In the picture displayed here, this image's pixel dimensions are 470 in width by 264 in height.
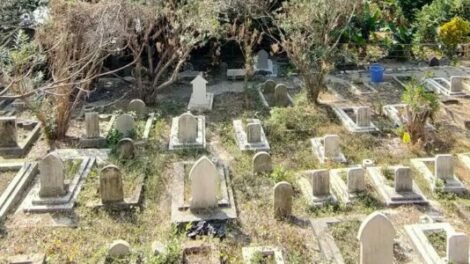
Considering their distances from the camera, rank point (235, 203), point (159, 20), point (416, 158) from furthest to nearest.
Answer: point (159, 20), point (416, 158), point (235, 203)

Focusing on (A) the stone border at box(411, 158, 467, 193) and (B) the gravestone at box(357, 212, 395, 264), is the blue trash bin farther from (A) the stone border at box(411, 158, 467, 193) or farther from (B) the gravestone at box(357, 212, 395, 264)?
(B) the gravestone at box(357, 212, 395, 264)

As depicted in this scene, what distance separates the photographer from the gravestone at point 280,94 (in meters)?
15.2

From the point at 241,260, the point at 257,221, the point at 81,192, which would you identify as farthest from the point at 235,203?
the point at 81,192

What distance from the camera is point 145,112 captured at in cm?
1454

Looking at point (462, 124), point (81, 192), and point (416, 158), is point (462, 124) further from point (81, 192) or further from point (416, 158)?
point (81, 192)

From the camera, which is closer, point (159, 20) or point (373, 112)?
point (373, 112)

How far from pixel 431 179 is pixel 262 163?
297 centimetres

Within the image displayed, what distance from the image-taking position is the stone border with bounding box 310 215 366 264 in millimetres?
7996

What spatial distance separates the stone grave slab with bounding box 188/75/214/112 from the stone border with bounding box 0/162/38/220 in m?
5.00

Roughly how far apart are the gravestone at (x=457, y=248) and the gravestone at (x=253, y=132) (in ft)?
17.7

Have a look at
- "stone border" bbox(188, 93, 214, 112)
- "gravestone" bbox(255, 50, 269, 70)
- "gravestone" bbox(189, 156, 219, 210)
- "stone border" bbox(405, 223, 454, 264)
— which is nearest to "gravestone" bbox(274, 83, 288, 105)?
"stone border" bbox(188, 93, 214, 112)

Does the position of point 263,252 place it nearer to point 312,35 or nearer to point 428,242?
point 428,242

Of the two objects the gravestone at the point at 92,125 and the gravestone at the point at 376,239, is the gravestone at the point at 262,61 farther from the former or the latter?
the gravestone at the point at 376,239

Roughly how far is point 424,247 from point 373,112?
22.3 ft
